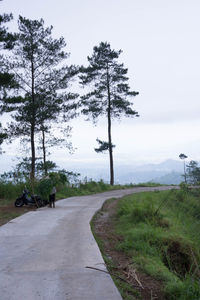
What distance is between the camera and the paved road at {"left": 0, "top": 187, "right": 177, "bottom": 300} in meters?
3.74

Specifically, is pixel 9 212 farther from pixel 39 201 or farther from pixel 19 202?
pixel 39 201

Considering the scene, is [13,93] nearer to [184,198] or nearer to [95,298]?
[184,198]

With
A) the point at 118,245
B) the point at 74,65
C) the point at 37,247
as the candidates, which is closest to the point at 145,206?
the point at 118,245

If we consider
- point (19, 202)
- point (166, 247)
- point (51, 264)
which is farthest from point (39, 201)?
point (51, 264)

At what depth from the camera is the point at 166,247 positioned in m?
6.29

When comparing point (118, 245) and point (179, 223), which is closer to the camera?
point (118, 245)

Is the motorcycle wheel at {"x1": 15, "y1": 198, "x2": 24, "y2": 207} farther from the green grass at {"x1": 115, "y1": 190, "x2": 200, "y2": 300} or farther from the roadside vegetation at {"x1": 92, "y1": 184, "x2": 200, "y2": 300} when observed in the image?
the green grass at {"x1": 115, "y1": 190, "x2": 200, "y2": 300}

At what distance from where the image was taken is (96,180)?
25781mm

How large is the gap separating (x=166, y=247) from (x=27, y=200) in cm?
813

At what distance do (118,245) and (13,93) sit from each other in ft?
59.0

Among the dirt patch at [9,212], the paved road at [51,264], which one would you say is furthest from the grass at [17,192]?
the paved road at [51,264]

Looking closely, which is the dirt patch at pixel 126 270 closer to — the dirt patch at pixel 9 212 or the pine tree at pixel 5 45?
the dirt patch at pixel 9 212

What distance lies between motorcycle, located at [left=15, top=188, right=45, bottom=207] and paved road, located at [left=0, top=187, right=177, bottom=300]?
4.75m

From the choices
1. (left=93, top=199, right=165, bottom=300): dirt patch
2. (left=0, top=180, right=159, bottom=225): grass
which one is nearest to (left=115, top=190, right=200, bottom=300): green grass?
(left=93, top=199, right=165, bottom=300): dirt patch
